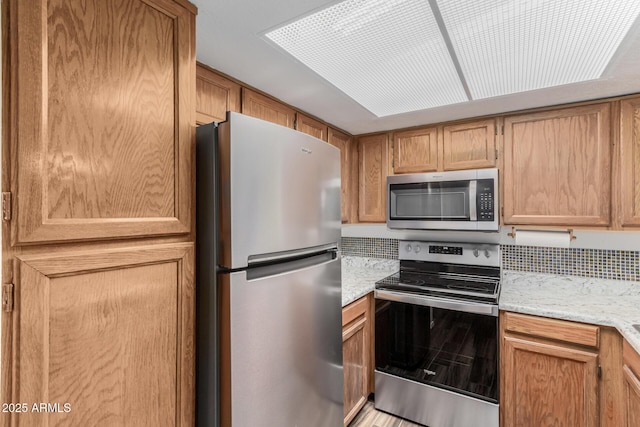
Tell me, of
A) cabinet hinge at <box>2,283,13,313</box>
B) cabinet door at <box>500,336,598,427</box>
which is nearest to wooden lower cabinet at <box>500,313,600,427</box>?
cabinet door at <box>500,336,598,427</box>

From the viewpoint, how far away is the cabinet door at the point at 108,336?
2.20ft

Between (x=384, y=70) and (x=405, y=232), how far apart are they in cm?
161

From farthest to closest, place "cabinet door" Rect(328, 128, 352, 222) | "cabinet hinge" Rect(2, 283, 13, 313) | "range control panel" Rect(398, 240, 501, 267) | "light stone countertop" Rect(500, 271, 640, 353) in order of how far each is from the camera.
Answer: "cabinet door" Rect(328, 128, 352, 222) < "range control panel" Rect(398, 240, 501, 267) < "light stone countertop" Rect(500, 271, 640, 353) < "cabinet hinge" Rect(2, 283, 13, 313)

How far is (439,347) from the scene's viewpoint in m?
1.95

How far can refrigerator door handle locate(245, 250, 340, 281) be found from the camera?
1064mm

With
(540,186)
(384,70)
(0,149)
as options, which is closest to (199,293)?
(0,149)

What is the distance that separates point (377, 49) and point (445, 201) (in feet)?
4.24

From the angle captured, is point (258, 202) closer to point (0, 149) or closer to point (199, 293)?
point (199, 293)

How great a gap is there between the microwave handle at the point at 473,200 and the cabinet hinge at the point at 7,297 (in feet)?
7.38

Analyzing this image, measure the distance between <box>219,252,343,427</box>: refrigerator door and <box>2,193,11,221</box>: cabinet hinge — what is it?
53 centimetres

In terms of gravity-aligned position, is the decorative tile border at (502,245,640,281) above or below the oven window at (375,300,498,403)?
above

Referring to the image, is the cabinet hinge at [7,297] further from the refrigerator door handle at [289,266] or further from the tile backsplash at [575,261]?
the tile backsplash at [575,261]

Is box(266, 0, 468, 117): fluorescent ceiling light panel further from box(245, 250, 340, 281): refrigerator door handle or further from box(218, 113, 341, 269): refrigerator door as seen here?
box(245, 250, 340, 281): refrigerator door handle

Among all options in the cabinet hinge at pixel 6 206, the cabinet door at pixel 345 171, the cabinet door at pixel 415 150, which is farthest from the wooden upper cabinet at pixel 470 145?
the cabinet hinge at pixel 6 206
